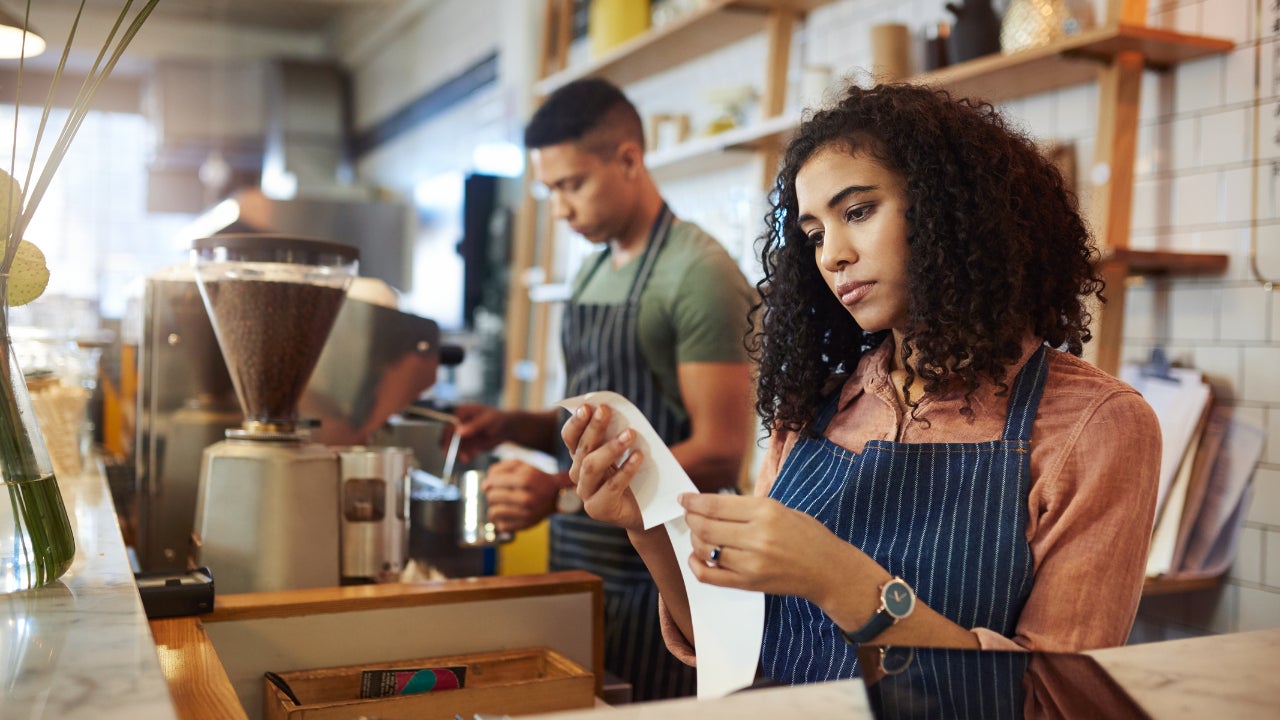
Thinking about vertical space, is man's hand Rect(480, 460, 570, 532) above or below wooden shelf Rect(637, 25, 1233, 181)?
below

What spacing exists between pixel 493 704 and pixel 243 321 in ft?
2.45

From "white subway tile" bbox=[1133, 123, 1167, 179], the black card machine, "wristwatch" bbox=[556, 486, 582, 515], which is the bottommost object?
the black card machine

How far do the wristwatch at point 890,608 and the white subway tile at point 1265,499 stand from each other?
1.44 m

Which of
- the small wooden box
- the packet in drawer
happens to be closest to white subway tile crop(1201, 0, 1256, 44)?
the small wooden box

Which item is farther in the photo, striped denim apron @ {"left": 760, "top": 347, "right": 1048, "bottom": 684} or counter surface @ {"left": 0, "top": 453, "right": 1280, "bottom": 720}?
striped denim apron @ {"left": 760, "top": 347, "right": 1048, "bottom": 684}

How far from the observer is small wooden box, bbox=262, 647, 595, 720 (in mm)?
1251

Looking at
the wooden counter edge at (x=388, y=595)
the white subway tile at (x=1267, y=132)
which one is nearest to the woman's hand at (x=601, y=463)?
the wooden counter edge at (x=388, y=595)

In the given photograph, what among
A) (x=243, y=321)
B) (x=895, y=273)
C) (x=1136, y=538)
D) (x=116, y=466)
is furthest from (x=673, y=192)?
(x=1136, y=538)

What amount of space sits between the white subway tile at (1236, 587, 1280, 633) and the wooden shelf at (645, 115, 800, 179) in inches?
60.0

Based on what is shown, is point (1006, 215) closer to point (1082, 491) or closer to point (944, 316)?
point (944, 316)

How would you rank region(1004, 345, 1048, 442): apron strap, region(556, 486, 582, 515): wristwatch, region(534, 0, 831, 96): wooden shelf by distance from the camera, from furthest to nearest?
region(534, 0, 831, 96): wooden shelf
region(556, 486, 582, 515): wristwatch
region(1004, 345, 1048, 442): apron strap

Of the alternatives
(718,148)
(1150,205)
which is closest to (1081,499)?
(1150,205)

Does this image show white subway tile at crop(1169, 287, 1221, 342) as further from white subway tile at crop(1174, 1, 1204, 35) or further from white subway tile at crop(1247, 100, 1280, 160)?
white subway tile at crop(1174, 1, 1204, 35)

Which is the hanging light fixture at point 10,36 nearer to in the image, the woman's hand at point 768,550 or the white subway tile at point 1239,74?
the woman's hand at point 768,550
